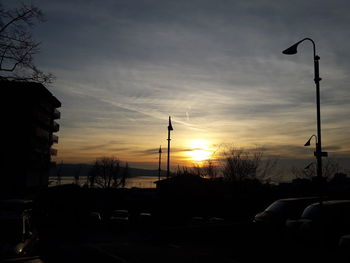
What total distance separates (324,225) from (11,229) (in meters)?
9.26

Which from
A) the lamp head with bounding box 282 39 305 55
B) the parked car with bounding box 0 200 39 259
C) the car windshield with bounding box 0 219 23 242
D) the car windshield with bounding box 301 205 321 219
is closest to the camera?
the parked car with bounding box 0 200 39 259

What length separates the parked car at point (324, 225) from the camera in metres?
12.6

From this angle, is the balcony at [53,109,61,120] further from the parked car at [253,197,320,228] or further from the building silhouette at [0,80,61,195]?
the parked car at [253,197,320,228]

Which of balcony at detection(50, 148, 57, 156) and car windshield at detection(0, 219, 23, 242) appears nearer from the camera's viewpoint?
car windshield at detection(0, 219, 23, 242)

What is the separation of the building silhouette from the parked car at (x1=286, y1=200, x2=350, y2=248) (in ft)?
188

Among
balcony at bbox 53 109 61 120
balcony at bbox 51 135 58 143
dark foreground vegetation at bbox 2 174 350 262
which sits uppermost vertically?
balcony at bbox 53 109 61 120

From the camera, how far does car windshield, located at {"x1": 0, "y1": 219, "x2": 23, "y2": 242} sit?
29.2 feet

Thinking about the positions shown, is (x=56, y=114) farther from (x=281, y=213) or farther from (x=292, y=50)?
(x=281, y=213)

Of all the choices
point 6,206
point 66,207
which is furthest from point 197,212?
point 6,206

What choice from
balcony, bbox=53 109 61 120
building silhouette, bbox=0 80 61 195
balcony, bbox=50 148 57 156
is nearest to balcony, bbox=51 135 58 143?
balcony, bbox=50 148 57 156

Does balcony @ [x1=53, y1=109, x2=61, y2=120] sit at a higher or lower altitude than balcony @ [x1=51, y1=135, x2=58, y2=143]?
higher

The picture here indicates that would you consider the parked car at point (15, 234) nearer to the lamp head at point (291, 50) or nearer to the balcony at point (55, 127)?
the lamp head at point (291, 50)

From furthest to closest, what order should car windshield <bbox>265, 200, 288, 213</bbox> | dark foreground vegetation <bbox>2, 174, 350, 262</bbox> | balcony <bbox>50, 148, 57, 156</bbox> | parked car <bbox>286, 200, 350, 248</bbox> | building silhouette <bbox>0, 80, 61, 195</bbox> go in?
balcony <bbox>50, 148, 57, 156</bbox>
building silhouette <bbox>0, 80, 61, 195</bbox>
car windshield <bbox>265, 200, 288, 213</bbox>
parked car <bbox>286, 200, 350, 248</bbox>
dark foreground vegetation <bbox>2, 174, 350, 262</bbox>

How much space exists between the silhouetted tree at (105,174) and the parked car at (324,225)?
380 feet
